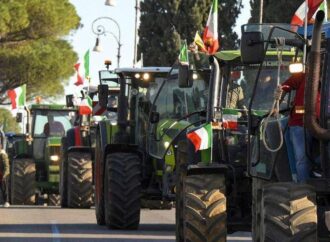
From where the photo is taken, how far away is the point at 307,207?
9.05 m

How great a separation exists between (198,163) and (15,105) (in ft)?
88.5

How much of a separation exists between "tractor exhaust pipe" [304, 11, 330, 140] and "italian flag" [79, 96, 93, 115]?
18096 millimetres

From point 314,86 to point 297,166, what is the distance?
0.68 m

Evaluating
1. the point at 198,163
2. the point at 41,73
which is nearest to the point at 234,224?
the point at 198,163

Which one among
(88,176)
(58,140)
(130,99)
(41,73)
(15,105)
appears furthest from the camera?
(41,73)

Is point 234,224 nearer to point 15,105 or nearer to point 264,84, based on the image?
point 264,84

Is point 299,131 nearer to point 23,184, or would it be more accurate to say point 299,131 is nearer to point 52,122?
point 23,184

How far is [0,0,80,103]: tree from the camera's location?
55250mm

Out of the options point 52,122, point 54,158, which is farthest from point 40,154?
point 52,122

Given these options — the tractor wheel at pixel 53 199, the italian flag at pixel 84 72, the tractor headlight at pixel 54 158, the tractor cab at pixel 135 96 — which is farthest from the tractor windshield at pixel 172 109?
the italian flag at pixel 84 72

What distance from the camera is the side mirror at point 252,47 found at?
9.84 metres

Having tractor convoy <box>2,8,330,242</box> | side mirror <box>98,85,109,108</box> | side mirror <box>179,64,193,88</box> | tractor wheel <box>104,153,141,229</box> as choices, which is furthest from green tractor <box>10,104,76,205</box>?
side mirror <box>179,64,193,88</box>

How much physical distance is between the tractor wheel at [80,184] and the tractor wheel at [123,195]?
6.73m

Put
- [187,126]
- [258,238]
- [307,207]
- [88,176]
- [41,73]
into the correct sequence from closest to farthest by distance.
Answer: [307,207], [258,238], [187,126], [88,176], [41,73]
